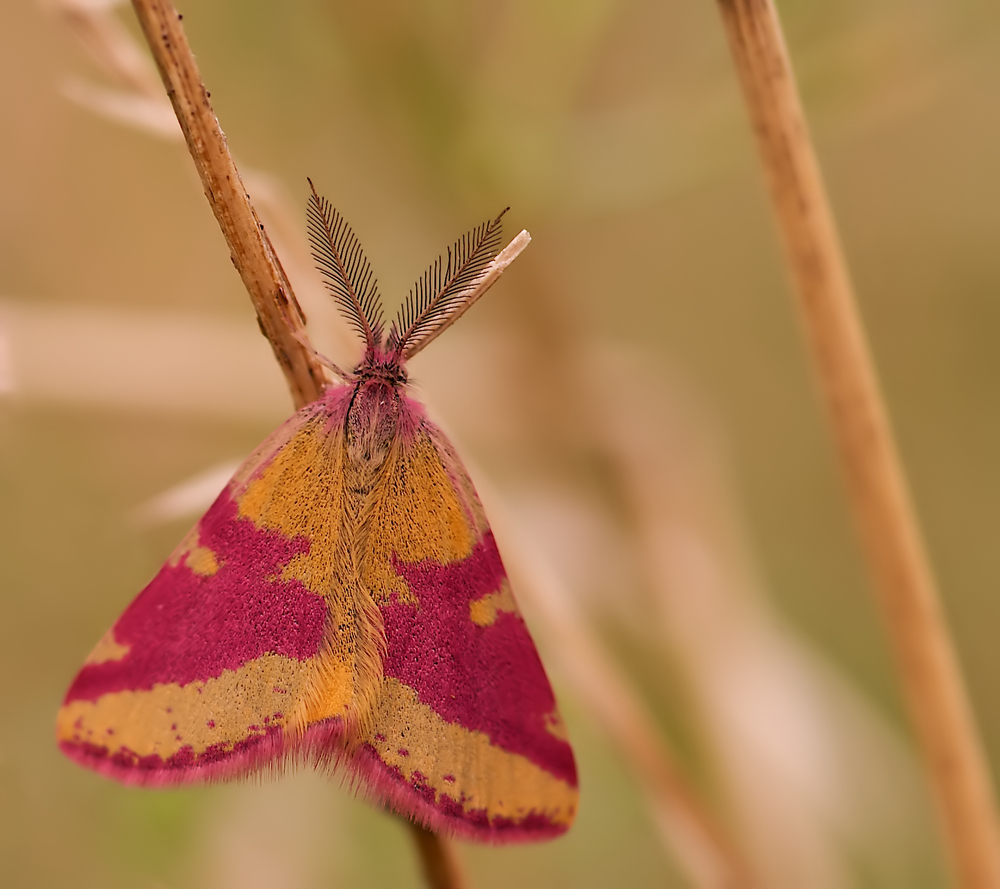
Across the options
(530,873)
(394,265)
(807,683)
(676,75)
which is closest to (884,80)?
(676,75)

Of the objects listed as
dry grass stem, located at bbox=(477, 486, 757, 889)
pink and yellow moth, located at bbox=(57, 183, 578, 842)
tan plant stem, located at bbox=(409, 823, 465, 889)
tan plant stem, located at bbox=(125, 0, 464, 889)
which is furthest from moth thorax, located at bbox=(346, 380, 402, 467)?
tan plant stem, located at bbox=(409, 823, 465, 889)

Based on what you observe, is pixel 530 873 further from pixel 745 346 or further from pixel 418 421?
pixel 745 346

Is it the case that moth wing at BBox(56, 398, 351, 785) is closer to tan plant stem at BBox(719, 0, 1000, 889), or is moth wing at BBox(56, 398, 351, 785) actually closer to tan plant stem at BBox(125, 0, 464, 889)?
tan plant stem at BBox(125, 0, 464, 889)

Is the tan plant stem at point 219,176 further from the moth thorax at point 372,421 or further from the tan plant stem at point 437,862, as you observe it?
the tan plant stem at point 437,862

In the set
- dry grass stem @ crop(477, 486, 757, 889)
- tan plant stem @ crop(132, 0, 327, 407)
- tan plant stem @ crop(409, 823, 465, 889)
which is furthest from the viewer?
dry grass stem @ crop(477, 486, 757, 889)

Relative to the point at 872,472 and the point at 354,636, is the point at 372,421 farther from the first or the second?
the point at 872,472

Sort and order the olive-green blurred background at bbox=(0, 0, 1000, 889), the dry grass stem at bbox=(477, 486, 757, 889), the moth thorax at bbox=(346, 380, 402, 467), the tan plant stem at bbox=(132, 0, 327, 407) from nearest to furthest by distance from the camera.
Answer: the tan plant stem at bbox=(132, 0, 327, 407), the moth thorax at bbox=(346, 380, 402, 467), the dry grass stem at bbox=(477, 486, 757, 889), the olive-green blurred background at bbox=(0, 0, 1000, 889)
